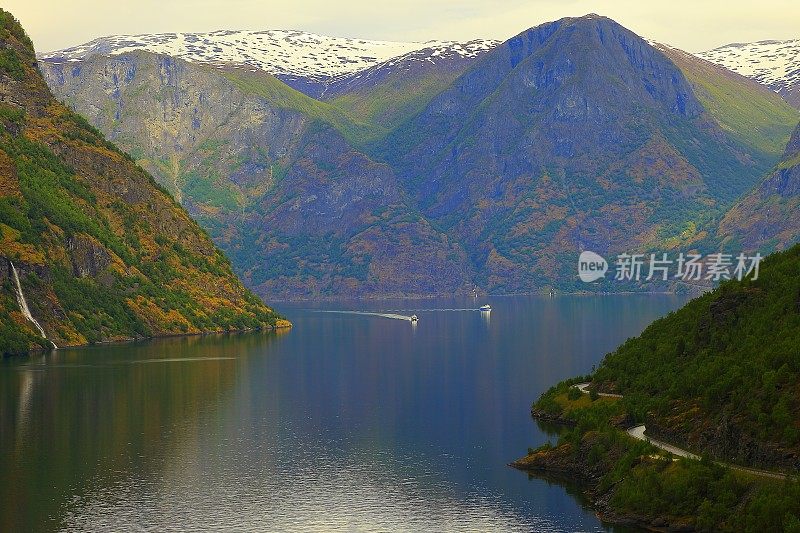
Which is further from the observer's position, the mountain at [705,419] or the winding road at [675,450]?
the winding road at [675,450]

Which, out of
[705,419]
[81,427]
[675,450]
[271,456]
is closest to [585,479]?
[675,450]

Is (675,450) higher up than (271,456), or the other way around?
(675,450)

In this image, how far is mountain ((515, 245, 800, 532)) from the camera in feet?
298

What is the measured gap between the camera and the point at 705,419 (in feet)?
349

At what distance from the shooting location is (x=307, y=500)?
348ft

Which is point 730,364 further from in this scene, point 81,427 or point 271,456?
point 81,427

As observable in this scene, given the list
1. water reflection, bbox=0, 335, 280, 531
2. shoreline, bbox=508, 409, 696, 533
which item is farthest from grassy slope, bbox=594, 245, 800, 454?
water reflection, bbox=0, 335, 280, 531

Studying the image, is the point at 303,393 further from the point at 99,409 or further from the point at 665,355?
the point at 665,355

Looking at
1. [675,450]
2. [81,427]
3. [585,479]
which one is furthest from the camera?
[81,427]

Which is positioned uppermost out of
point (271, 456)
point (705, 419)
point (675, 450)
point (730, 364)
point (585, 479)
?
point (730, 364)

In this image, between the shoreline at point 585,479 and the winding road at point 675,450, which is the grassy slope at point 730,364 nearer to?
the winding road at point 675,450

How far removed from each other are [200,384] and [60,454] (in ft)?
186

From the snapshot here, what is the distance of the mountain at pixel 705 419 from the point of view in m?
90.8

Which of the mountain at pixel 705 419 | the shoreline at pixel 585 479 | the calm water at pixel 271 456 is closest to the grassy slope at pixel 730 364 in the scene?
the mountain at pixel 705 419
